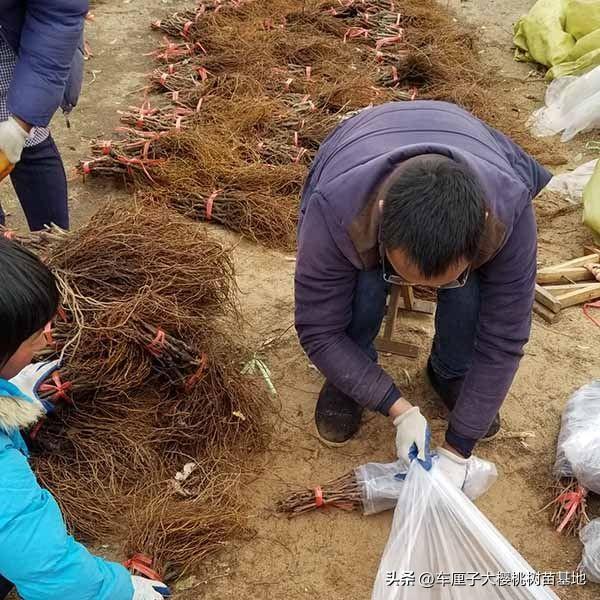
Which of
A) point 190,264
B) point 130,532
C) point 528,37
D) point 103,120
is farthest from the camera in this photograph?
point 528,37

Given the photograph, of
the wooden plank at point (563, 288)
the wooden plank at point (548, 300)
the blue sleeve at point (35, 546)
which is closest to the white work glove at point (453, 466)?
the blue sleeve at point (35, 546)

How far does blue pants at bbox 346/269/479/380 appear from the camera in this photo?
2018 mm

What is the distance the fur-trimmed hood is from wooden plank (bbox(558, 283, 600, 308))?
2.16 metres

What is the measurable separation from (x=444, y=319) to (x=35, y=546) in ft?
4.28

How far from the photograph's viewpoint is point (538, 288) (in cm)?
293

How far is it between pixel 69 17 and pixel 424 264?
143 cm

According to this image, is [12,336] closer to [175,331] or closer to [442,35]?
[175,331]

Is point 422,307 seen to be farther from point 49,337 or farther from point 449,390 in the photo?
point 49,337

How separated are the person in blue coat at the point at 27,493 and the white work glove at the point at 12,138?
38.5 inches

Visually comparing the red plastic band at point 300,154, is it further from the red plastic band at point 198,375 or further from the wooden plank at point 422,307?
the red plastic band at point 198,375

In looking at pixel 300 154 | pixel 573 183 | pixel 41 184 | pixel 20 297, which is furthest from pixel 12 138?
pixel 573 183

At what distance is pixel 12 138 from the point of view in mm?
2256

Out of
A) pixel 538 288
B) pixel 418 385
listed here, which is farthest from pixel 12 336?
pixel 538 288

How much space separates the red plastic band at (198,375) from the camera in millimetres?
2227
